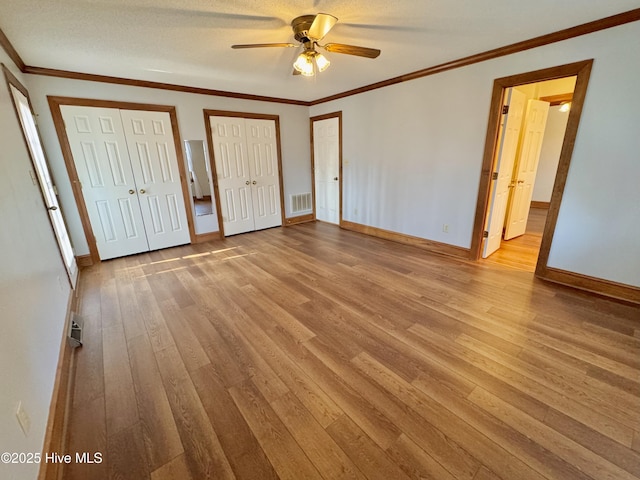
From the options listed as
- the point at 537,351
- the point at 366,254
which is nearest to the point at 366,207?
the point at 366,254

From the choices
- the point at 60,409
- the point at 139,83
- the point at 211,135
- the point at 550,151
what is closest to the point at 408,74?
the point at 211,135

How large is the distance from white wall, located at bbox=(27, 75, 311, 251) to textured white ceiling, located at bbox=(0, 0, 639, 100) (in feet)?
0.86

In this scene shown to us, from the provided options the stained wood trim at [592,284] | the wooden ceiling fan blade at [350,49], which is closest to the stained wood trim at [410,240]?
the stained wood trim at [592,284]

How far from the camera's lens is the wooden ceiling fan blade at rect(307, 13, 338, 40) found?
1860mm

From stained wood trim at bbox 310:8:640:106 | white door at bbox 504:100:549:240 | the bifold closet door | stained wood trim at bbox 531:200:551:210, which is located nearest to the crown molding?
stained wood trim at bbox 310:8:640:106

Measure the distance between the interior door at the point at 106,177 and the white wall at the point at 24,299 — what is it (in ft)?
3.19

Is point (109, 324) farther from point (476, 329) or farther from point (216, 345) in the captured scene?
point (476, 329)

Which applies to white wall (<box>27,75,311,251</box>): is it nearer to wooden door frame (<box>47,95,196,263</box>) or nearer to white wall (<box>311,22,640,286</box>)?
wooden door frame (<box>47,95,196,263</box>)

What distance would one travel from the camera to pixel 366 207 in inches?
186

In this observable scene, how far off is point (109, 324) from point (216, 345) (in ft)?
3.60

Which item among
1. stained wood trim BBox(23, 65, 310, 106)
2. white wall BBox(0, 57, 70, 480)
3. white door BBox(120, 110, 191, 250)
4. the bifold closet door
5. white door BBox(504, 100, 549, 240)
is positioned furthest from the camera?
white door BBox(504, 100, 549, 240)

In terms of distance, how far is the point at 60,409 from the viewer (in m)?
1.46

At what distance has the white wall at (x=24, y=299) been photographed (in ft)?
3.43

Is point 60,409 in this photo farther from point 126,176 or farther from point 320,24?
point 126,176
